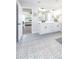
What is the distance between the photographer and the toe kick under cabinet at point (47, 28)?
22.3ft

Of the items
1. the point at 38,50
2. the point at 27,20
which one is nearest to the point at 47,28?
the point at 27,20

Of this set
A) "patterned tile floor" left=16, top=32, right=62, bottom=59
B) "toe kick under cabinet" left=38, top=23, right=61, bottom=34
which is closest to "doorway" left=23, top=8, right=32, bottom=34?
"toe kick under cabinet" left=38, top=23, right=61, bottom=34

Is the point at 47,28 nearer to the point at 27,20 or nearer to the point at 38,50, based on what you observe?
the point at 27,20

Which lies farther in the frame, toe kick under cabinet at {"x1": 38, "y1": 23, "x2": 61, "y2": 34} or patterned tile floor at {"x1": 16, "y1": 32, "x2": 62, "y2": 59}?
toe kick under cabinet at {"x1": 38, "y1": 23, "x2": 61, "y2": 34}

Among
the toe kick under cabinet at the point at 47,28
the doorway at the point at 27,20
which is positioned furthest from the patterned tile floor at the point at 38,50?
the doorway at the point at 27,20

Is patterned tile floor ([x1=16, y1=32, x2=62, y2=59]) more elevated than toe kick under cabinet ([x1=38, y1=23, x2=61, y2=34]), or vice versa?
toe kick under cabinet ([x1=38, y1=23, x2=61, y2=34])

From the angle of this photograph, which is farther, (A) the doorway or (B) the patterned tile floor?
(A) the doorway

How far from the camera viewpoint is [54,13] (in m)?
8.04

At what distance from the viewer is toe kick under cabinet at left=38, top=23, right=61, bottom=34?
6793 millimetres

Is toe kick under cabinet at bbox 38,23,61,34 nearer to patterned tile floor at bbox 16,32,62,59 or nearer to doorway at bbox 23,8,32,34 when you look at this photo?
doorway at bbox 23,8,32,34

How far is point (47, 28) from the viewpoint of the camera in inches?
279

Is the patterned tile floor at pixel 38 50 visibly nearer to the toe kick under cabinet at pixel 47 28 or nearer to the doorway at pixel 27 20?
the toe kick under cabinet at pixel 47 28

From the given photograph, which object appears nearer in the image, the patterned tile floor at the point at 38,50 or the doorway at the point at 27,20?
the patterned tile floor at the point at 38,50
